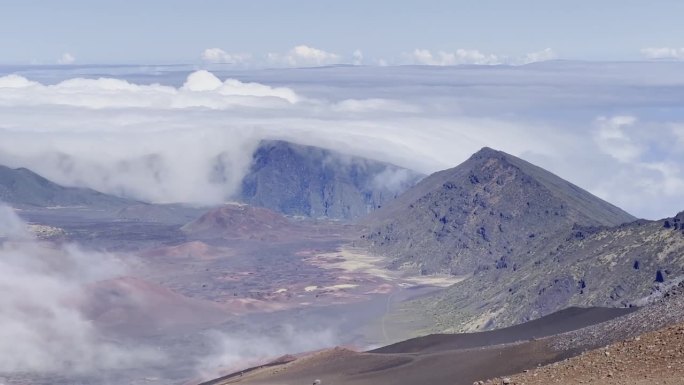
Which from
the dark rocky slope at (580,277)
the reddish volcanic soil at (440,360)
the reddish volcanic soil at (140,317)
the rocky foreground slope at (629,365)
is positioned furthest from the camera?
the reddish volcanic soil at (140,317)

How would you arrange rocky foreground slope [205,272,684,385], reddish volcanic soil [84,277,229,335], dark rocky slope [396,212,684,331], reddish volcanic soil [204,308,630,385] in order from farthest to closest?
1. reddish volcanic soil [84,277,229,335]
2. dark rocky slope [396,212,684,331]
3. reddish volcanic soil [204,308,630,385]
4. rocky foreground slope [205,272,684,385]

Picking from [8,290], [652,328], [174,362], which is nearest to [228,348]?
[174,362]

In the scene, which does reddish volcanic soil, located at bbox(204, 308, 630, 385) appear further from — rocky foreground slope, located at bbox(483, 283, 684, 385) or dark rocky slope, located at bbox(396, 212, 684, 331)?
dark rocky slope, located at bbox(396, 212, 684, 331)

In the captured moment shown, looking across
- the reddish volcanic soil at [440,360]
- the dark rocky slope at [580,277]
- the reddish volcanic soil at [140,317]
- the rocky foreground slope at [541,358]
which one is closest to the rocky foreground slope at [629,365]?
the rocky foreground slope at [541,358]

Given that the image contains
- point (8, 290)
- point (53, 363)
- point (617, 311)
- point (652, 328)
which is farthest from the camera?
point (8, 290)

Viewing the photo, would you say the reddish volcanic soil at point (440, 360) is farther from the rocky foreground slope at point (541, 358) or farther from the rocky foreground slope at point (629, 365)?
the rocky foreground slope at point (629, 365)

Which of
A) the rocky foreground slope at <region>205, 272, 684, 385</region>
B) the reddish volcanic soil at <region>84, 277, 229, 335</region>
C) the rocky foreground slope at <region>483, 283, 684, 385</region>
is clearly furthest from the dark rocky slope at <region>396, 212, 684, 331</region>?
the rocky foreground slope at <region>483, 283, 684, 385</region>

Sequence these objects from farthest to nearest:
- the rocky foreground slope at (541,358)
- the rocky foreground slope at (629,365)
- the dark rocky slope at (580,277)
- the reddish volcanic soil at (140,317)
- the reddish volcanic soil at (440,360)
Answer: the reddish volcanic soil at (140,317) < the dark rocky slope at (580,277) < the reddish volcanic soil at (440,360) < the rocky foreground slope at (541,358) < the rocky foreground slope at (629,365)

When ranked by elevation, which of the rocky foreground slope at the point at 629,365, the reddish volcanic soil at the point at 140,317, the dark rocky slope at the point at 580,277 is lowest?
the reddish volcanic soil at the point at 140,317

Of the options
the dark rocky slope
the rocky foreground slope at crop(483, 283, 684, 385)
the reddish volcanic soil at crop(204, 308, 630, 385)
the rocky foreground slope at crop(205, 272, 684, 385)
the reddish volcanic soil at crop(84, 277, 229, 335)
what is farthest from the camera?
the reddish volcanic soil at crop(84, 277, 229, 335)

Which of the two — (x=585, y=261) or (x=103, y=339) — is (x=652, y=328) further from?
(x=103, y=339)

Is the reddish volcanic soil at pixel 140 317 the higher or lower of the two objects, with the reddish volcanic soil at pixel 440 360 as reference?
lower
